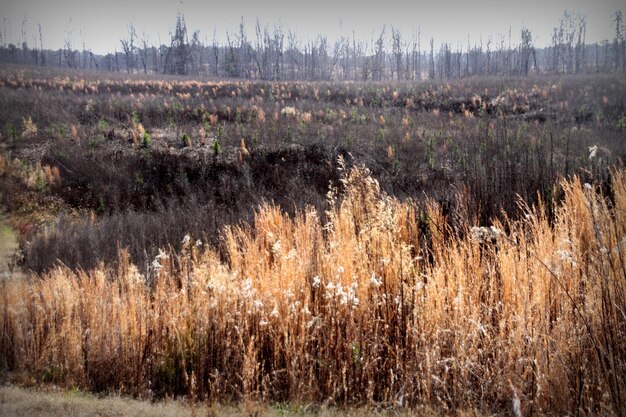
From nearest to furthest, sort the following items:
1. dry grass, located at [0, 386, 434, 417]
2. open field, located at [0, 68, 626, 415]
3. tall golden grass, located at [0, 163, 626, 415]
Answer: dry grass, located at [0, 386, 434, 417] < tall golden grass, located at [0, 163, 626, 415] < open field, located at [0, 68, 626, 415]

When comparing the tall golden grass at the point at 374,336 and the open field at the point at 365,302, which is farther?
the open field at the point at 365,302

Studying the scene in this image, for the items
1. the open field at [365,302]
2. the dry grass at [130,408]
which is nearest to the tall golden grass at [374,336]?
the open field at [365,302]

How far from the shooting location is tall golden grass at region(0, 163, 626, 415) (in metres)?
3.16

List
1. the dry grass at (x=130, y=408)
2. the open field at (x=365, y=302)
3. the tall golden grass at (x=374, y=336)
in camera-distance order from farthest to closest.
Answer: the open field at (x=365, y=302) → the tall golden grass at (x=374, y=336) → the dry grass at (x=130, y=408)

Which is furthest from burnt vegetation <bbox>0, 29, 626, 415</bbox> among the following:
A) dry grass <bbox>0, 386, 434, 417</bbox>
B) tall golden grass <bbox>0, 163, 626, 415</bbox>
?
dry grass <bbox>0, 386, 434, 417</bbox>

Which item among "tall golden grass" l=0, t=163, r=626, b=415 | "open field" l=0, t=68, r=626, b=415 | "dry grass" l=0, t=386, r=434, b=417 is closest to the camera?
"dry grass" l=0, t=386, r=434, b=417

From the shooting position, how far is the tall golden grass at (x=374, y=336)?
3.16m

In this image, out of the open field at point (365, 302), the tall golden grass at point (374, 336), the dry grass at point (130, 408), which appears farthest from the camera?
the open field at point (365, 302)

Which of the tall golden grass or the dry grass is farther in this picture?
the tall golden grass

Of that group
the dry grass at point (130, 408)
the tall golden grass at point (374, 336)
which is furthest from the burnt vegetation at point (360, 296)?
the dry grass at point (130, 408)

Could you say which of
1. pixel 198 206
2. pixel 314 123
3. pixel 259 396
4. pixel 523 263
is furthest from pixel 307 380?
pixel 314 123

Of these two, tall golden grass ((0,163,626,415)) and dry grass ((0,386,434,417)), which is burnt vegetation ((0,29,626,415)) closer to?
tall golden grass ((0,163,626,415))

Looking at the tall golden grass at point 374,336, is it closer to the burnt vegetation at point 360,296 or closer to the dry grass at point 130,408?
the burnt vegetation at point 360,296

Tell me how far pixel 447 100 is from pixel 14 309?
85.9 feet
